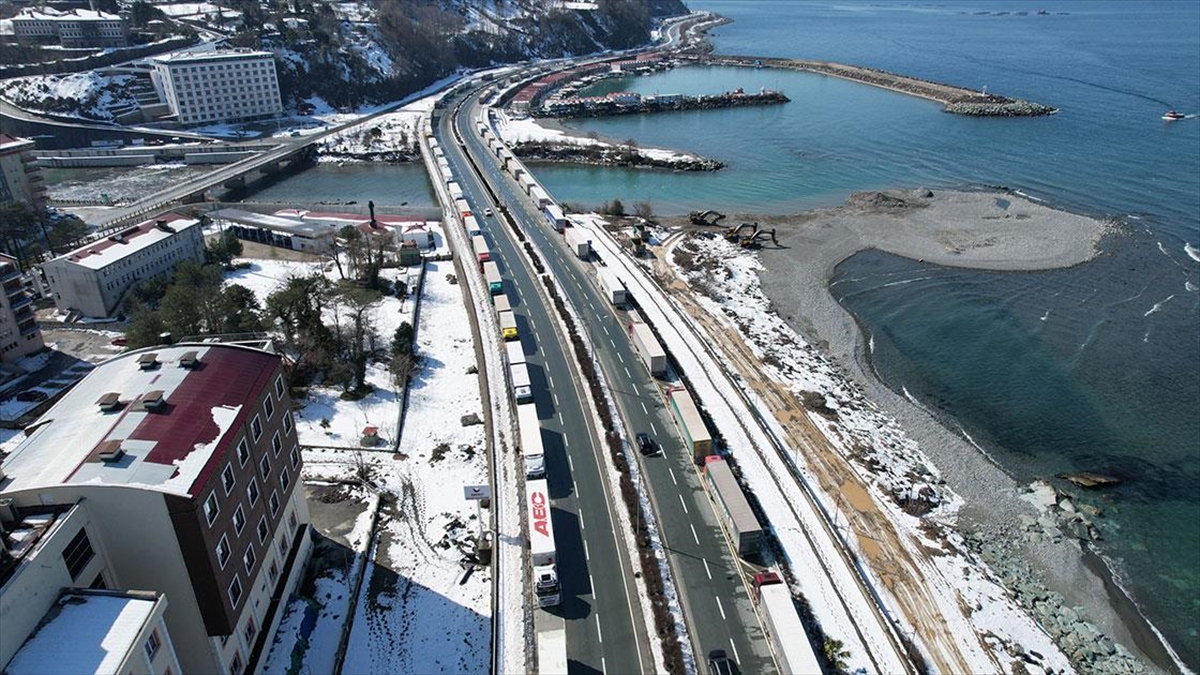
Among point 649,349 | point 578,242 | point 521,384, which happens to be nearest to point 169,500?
point 521,384

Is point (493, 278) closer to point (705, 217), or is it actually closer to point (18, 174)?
point (705, 217)

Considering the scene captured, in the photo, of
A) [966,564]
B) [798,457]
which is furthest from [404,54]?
[966,564]

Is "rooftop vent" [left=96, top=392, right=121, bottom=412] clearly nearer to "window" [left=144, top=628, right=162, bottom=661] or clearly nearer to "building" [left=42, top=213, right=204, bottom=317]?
"window" [left=144, top=628, right=162, bottom=661]

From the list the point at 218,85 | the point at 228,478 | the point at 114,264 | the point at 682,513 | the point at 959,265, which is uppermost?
the point at 218,85

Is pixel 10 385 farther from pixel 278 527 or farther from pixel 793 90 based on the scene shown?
pixel 793 90

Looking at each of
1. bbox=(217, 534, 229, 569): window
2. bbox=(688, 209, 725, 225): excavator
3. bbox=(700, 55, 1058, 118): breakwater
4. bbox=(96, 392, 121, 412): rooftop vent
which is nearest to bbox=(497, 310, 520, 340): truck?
bbox=(96, 392, 121, 412): rooftop vent

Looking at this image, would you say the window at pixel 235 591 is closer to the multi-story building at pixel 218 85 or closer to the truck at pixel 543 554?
the truck at pixel 543 554
